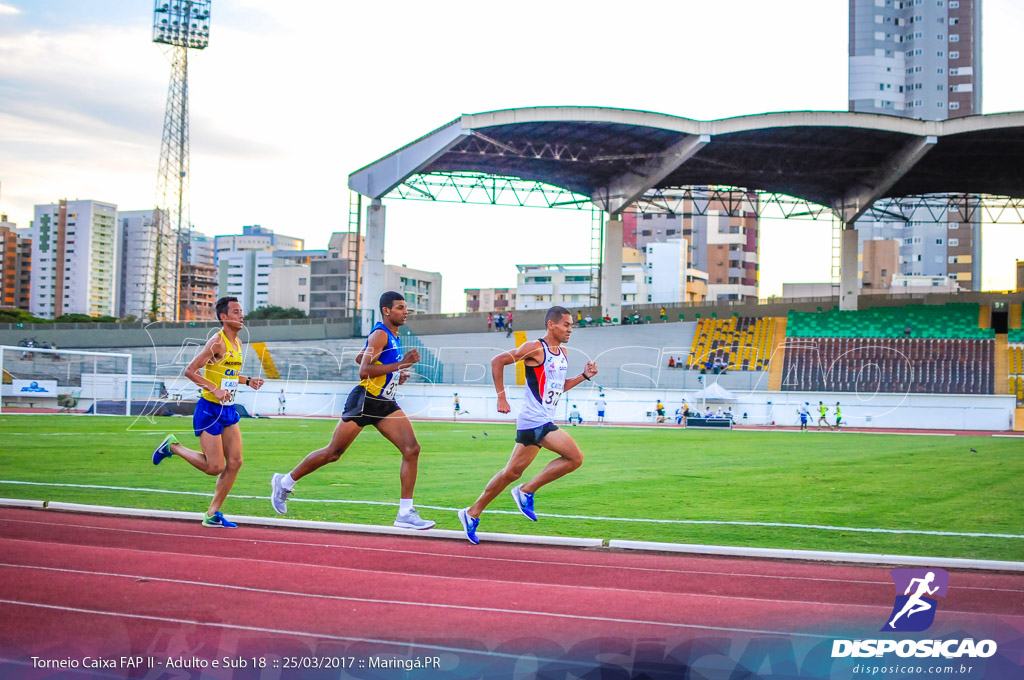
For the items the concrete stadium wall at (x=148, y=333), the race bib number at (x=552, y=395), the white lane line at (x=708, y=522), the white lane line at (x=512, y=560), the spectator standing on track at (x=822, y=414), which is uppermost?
the concrete stadium wall at (x=148, y=333)

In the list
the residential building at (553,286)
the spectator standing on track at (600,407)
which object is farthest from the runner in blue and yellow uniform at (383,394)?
the residential building at (553,286)

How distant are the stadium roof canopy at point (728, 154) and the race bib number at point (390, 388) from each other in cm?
3375

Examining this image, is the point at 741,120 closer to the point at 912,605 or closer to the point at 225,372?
the point at 225,372

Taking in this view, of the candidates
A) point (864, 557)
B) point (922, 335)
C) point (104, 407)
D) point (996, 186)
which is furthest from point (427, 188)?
point (864, 557)

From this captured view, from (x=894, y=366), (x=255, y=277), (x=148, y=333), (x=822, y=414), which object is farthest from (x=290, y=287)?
(x=822, y=414)

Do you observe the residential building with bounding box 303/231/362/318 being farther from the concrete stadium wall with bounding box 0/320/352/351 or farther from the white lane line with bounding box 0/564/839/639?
the white lane line with bounding box 0/564/839/639

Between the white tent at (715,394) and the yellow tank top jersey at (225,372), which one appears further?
the white tent at (715,394)

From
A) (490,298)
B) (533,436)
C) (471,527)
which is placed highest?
(490,298)

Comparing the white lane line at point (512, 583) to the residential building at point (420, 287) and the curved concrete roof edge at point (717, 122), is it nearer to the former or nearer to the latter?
the curved concrete roof edge at point (717, 122)

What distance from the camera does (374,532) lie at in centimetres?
882

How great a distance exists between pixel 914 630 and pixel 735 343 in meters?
46.5

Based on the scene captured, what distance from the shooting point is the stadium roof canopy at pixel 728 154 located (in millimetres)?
41750

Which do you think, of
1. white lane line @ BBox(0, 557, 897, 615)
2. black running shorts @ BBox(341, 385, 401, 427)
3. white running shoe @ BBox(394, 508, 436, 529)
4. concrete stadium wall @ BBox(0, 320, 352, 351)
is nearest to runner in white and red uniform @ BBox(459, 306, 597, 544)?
white running shoe @ BBox(394, 508, 436, 529)

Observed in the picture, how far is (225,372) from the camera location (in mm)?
8602
